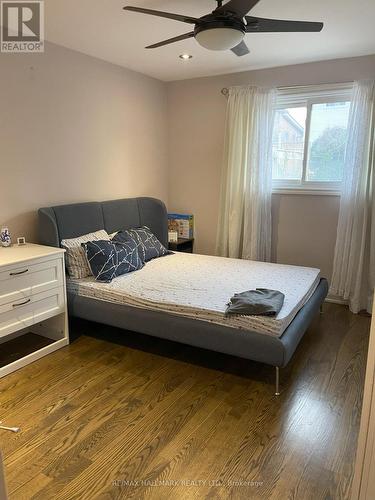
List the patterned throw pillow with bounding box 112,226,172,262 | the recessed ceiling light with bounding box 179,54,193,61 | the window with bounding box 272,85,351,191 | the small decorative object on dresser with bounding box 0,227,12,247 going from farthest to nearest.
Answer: the window with bounding box 272,85,351,191, the patterned throw pillow with bounding box 112,226,172,262, the recessed ceiling light with bounding box 179,54,193,61, the small decorative object on dresser with bounding box 0,227,12,247

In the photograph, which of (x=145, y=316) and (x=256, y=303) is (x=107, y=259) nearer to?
(x=145, y=316)

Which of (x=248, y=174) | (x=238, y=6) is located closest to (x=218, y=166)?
(x=248, y=174)

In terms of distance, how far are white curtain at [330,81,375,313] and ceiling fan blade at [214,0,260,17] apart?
2074mm

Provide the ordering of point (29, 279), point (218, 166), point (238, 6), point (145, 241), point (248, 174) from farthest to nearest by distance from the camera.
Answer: point (218, 166) < point (248, 174) < point (145, 241) < point (29, 279) < point (238, 6)

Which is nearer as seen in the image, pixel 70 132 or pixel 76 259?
pixel 76 259

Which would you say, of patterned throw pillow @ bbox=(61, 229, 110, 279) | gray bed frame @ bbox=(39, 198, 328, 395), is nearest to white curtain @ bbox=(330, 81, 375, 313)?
gray bed frame @ bbox=(39, 198, 328, 395)

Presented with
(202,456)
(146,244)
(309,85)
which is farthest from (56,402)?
(309,85)

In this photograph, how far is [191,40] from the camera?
304cm

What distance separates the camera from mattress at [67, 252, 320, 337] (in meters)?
2.50

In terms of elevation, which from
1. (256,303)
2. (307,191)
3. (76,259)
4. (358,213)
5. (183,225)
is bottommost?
(256,303)

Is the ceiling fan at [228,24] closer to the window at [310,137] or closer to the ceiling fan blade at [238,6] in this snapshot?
the ceiling fan blade at [238,6]

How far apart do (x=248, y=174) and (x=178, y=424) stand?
2859mm

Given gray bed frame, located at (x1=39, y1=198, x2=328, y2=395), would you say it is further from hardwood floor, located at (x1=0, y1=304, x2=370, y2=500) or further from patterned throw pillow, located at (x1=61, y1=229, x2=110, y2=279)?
hardwood floor, located at (x1=0, y1=304, x2=370, y2=500)

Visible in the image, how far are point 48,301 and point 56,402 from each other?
32.2 inches
